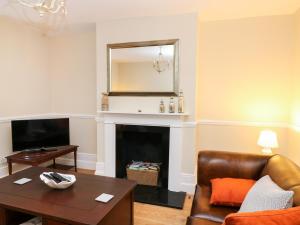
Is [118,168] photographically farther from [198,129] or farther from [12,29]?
[12,29]

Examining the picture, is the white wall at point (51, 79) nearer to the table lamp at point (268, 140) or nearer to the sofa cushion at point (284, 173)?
the table lamp at point (268, 140)

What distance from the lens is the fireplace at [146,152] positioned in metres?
3.12

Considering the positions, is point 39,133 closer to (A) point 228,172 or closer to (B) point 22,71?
(B) point 22,71

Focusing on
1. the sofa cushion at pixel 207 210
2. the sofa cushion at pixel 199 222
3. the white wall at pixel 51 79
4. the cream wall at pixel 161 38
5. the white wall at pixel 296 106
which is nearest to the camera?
the sofa cushion at pixel 199 222

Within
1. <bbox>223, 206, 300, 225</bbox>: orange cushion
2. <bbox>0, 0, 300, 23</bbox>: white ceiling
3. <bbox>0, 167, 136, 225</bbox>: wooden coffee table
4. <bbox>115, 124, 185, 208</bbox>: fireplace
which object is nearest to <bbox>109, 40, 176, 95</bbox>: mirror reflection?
<bbox>0, 0, 300, 23</bbox>: white ceiling

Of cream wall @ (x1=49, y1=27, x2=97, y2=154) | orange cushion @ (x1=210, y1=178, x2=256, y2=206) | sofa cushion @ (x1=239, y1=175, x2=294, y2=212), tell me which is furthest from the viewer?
cream wall @ (x1=49, y1=27, x2=97, y2=154)

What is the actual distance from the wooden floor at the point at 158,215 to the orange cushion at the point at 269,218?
1.55 m

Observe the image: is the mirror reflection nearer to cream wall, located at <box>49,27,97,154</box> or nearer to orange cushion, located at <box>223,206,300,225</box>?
cream wall, located at <box>49,27,97,154</box>

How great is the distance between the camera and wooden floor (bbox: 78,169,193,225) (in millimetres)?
2432

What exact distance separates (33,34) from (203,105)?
126 inches

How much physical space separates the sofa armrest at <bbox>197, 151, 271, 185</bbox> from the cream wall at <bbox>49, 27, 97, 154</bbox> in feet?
8.00

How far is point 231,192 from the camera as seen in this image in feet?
6.07

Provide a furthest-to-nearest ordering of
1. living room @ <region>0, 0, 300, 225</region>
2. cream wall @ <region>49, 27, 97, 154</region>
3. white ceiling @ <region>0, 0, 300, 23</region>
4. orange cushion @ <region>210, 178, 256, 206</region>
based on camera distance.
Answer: cream wall @ <region>49, 27, 97, 154</region>
living room @ <region>0, 0, 300, 225</region>
white ceiling @ <region>0, 0, 300, 23</region>
orange cushion @ <region>210, 178, 256, 206</region>

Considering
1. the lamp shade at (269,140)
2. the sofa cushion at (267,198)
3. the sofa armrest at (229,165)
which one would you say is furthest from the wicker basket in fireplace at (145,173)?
the sofa cushion at (267,198)
